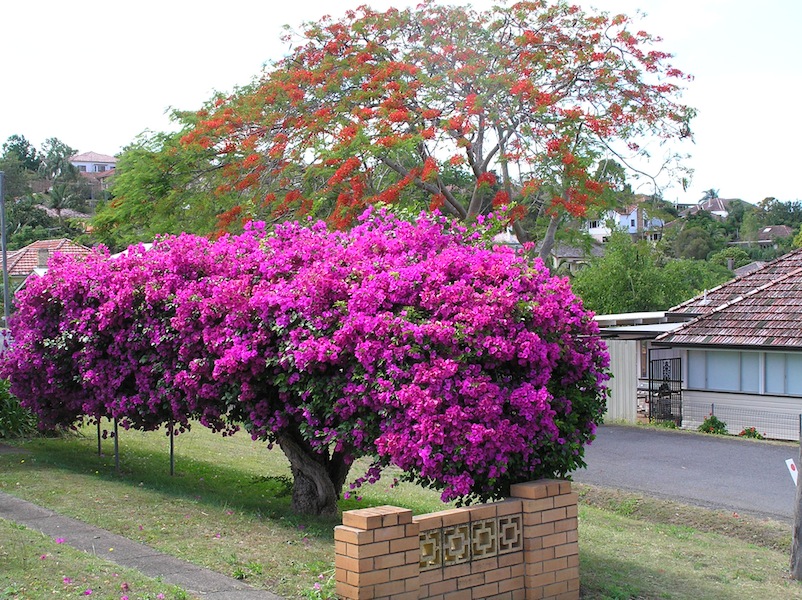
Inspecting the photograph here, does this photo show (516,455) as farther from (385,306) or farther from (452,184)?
(452,184)

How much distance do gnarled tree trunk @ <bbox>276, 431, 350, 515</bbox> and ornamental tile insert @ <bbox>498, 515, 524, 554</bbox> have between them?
Result: 2.53m

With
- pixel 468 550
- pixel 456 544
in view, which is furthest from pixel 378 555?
pixel 468 550

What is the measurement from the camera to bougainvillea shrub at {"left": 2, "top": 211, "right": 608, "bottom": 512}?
7613 millimetres

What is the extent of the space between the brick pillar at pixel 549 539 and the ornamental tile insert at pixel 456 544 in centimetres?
60

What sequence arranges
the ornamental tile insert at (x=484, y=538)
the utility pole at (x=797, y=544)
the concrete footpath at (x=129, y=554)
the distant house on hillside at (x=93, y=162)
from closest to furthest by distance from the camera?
the concrete footpath at (x=129, y=554), the ornamental tile insert at (x=484, y=538), the utility pole at (x=797, y=544), the distant house on hillside at (x=93, y=162)

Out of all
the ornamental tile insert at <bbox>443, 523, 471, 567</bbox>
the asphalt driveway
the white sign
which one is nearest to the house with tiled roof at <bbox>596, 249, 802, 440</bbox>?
the asphalt driveway

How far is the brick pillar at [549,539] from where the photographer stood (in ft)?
25.0

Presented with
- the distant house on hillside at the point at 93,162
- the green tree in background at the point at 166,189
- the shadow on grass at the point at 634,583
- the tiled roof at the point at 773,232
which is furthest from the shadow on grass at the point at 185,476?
the distant house on hillside at the point at 93,162

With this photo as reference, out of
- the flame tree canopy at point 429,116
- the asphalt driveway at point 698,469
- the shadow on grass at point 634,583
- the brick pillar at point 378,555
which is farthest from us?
the flame tree canopy at point 429,116

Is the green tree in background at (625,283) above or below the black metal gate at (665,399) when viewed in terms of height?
above

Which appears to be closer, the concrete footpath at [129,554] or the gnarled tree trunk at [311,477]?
the concrete footpath at [129,554]

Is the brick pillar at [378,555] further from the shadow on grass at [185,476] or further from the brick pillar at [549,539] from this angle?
the shadow on grass at [185,476]

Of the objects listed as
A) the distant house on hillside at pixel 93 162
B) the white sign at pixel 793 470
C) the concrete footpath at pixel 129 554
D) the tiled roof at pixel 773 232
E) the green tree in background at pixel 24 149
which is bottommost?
the concrete footpath at pixel 129 554

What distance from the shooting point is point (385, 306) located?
8.13 m
